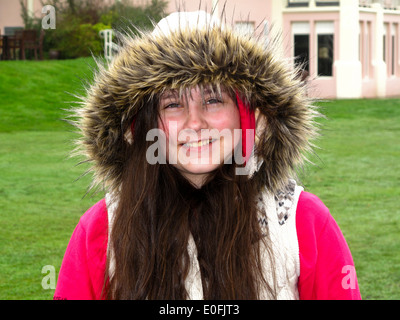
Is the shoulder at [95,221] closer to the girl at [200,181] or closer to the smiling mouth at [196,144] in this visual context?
the girl at [200,181]

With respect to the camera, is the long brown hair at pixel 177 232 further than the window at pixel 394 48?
No

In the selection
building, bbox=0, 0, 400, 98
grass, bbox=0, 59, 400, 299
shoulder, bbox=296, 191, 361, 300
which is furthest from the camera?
building, bbox=0, 0, 400, 98

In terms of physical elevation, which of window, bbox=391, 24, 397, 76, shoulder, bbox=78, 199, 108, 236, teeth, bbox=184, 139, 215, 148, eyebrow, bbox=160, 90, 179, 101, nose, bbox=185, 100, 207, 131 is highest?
window, bbox=391, 24, 397, 76

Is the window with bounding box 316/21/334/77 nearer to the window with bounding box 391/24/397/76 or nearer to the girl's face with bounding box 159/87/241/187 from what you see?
the window with bounding box 391/24/397/76

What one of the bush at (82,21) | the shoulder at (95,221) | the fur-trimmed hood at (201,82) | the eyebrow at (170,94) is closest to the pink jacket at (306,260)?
the shoulder at (95,221)

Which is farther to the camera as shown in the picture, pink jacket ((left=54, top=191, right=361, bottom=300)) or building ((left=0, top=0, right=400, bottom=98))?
building ((left=0, top=0, right=400, bottom=98))

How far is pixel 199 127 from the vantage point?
2527mm

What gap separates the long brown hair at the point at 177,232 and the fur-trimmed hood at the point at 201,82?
0.27 ft

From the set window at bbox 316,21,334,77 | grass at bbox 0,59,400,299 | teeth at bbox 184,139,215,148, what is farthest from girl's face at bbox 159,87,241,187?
window at bbox 316,21,334,77

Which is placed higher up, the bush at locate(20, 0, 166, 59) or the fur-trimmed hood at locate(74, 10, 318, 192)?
the bush at locate(20, 0, 166, 59)

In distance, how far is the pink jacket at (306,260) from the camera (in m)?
2.41

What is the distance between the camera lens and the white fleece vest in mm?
2469

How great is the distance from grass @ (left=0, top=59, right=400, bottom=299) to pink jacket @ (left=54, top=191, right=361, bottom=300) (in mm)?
631

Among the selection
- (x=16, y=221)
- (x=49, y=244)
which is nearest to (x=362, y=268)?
(x=49, y=244)
